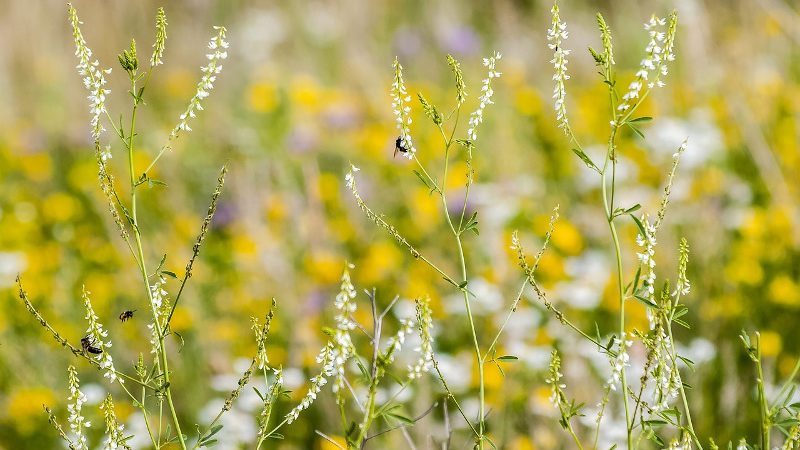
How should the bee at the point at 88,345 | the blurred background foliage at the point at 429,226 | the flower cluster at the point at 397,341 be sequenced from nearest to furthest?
the flower cluster at the point at 397,341 < the bee at the point at 88,345 < the blurred background foliage at the point at 429,226

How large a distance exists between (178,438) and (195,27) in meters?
5.84

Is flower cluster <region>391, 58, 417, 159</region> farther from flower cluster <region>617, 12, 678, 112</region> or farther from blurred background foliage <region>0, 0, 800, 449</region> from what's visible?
blurred background foliage <region>0, 0, 800, 449</region>

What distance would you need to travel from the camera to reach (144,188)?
139 inches

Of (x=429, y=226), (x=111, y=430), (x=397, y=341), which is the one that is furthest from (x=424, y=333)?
(x=429, y=226)

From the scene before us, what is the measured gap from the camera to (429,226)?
2.95m

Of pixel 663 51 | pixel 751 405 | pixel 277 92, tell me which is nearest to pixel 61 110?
pixel 277 92

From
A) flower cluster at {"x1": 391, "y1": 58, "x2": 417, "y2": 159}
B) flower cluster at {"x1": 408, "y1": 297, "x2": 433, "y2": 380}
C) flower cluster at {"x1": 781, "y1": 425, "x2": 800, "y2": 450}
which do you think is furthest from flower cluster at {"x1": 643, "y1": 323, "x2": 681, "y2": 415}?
flower cluster at {"x1": 391, "y1": 58, "x2": 417, "y2": 159}

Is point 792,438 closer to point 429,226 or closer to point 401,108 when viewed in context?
point 401,108

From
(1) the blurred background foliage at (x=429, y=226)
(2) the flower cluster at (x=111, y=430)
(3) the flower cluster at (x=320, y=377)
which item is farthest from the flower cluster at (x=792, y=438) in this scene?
(1) the blurred background foliage at (x=429, y=226)

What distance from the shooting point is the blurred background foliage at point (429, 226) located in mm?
2211

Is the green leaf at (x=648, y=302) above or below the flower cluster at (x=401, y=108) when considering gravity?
below

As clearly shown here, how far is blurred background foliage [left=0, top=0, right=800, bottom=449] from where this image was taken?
2.21 metres

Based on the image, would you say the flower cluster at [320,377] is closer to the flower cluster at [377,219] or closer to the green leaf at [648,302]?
the flower cluster at [377,219]

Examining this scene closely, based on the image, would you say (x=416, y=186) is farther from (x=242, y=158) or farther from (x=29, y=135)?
(x=29, y=135)
